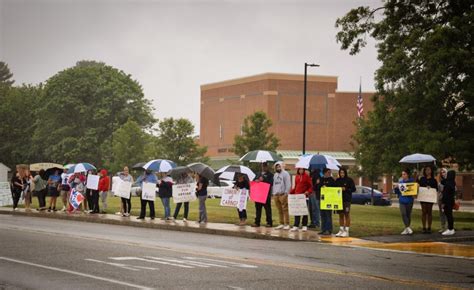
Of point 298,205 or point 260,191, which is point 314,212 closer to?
point 298,205

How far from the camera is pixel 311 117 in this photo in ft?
340

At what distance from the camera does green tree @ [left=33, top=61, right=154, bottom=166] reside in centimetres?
8800

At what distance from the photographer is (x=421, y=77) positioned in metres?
38.4

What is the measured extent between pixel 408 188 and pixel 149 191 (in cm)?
1018

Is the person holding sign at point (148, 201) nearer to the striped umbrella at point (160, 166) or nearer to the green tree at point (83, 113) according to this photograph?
the striped umbrella at point (160, 166)

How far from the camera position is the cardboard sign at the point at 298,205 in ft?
83.9

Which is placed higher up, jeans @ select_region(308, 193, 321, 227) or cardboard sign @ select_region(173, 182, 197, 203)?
cardboard sign @ select_region(173, 182, 197, 203)

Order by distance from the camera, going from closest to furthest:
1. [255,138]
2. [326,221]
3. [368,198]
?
[326,221] < [368,198] < [255,138]

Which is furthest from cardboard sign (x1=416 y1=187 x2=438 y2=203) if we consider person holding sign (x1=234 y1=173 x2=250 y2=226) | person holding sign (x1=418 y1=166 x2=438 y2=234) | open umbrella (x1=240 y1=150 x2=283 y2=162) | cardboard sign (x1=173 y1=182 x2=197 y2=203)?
cardboard sign (x1=173 y1=182 x2=197 y2=203)

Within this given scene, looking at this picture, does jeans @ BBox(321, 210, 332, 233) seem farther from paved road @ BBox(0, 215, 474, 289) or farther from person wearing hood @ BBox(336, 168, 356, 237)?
paved road @ BBox(0, 215, 474, 289)

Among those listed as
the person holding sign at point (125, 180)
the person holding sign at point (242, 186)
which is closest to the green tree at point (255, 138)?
the person holding sign at point (125, 180)

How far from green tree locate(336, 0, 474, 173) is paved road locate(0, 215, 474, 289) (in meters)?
16.8

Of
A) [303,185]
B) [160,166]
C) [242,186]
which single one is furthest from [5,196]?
[303,185]

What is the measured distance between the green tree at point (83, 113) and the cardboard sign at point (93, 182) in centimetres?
5239
